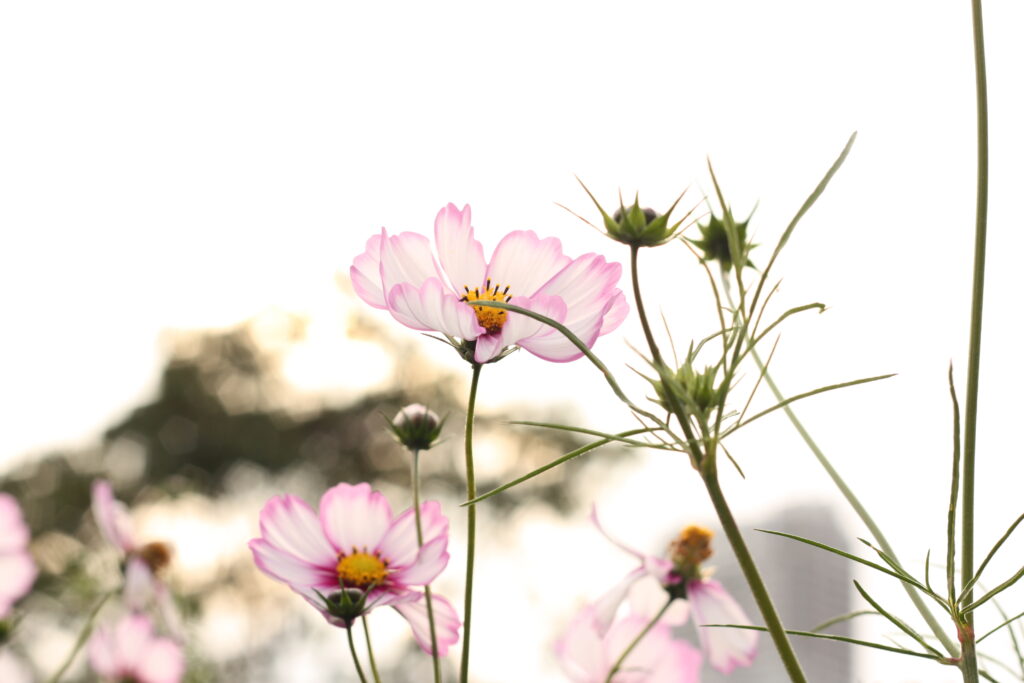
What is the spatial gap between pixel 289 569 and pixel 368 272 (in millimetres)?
93

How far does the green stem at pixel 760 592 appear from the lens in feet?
0.68

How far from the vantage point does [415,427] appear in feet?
1.21

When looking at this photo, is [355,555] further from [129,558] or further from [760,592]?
[129,558]

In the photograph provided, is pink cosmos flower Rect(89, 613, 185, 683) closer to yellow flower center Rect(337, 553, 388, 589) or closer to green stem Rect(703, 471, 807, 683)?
yellow flower center Rect(337, 553, 388, 589)

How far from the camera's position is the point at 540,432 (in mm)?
6387

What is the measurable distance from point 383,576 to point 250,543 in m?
0.05

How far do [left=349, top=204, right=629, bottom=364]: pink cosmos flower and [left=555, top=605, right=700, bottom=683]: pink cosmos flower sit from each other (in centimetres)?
20

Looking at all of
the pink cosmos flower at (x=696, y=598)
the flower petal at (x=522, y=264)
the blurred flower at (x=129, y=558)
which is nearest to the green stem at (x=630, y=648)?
the pink cosmos flower at (x=696, y=598)

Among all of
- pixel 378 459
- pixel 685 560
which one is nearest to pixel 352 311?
pixel 378 459

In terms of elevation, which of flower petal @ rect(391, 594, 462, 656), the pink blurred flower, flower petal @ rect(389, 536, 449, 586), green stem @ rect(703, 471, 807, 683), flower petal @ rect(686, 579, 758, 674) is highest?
green stem @ rect(703, 471, 807, 683)

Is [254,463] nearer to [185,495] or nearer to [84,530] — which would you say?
[185,495]

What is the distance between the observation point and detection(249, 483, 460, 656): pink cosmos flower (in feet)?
1.01

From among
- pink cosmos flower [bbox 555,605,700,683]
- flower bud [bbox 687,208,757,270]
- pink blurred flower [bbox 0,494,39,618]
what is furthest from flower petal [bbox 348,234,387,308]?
pink blurred flower [bbox 0,494,39,618]

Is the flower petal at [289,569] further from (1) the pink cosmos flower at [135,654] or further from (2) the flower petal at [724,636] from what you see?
(1) the pink cosmos flower at [135,654]
